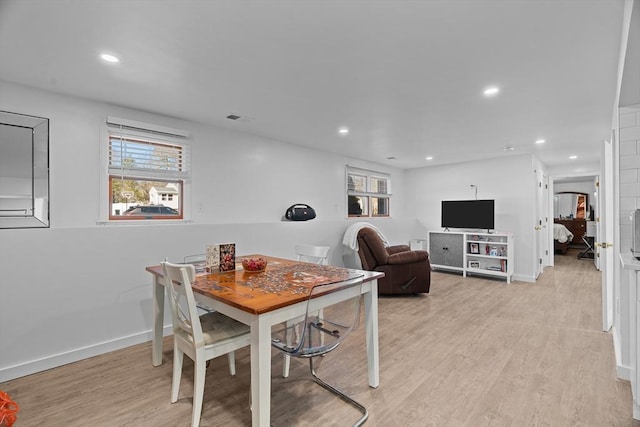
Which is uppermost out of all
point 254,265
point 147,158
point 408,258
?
point 147,158

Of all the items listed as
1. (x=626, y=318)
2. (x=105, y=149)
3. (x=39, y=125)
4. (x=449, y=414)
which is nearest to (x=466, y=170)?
(x=626, y=318)

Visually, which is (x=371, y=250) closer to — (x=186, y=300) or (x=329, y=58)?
(x=329, y=58)

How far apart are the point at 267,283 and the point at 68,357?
2009 millimetres

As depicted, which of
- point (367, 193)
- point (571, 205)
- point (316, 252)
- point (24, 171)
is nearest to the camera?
point (24, 171)

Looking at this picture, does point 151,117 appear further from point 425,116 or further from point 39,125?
point 425,116

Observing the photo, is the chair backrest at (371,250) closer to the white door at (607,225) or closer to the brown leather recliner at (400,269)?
the brown leather recliner at (400,269)

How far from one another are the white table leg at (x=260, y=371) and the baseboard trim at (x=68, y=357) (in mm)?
2034

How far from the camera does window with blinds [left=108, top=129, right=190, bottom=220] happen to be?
2.97 meters

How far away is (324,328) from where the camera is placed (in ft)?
6.32

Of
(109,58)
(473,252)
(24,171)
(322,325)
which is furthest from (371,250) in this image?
(24,171)

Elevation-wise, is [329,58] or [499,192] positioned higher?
[329,58]

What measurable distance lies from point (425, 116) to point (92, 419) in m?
3.75

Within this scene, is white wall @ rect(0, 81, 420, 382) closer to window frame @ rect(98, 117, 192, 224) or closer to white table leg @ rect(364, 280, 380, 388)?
window frame @ rect(98, 117, 192, 224)

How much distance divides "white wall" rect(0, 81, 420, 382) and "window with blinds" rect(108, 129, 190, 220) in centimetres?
14
